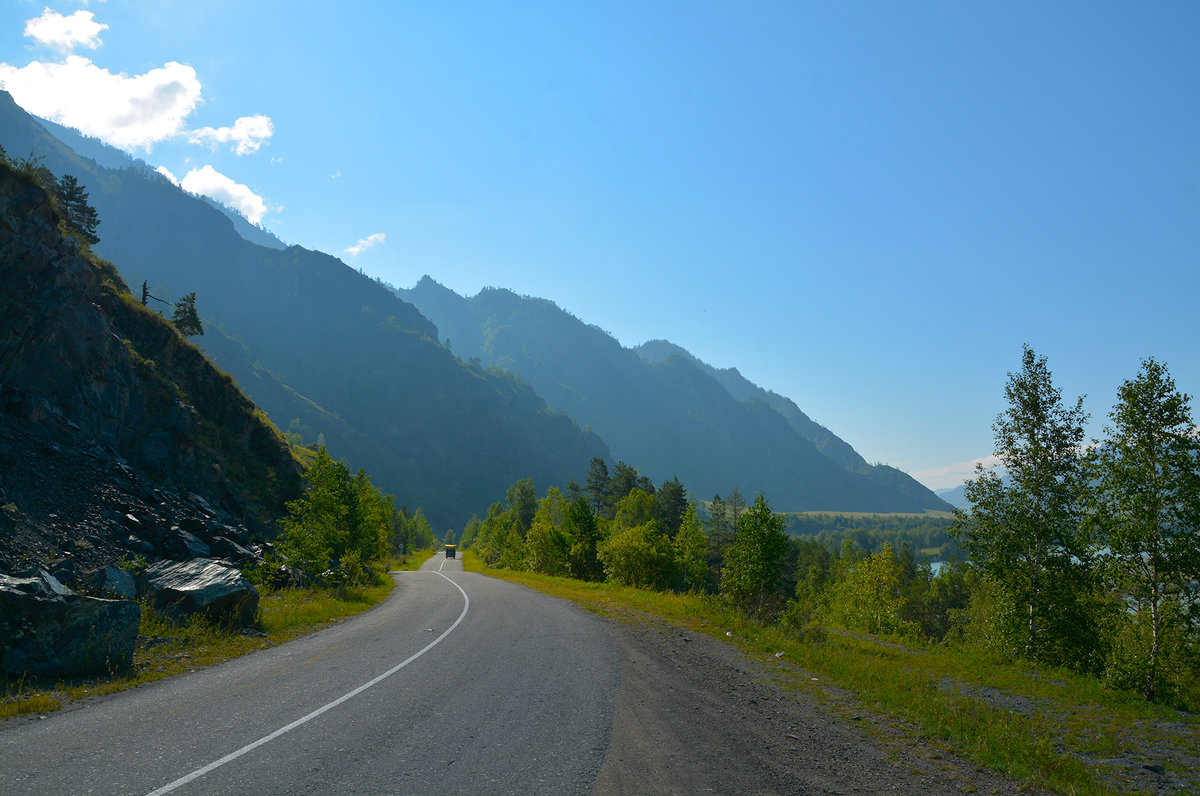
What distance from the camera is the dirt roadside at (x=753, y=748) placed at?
716 cm

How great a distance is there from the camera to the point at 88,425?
2516 centimetres

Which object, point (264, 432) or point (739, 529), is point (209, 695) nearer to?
point (739, 529)

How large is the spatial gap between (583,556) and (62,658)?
141 feet

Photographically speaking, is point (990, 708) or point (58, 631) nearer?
point (58, 631)

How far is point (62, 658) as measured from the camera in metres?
10.6

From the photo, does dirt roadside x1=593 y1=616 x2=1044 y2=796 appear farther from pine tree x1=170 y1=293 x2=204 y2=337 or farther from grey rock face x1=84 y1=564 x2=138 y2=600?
pine tree x1=170 y1=293 x2=204 y2=337

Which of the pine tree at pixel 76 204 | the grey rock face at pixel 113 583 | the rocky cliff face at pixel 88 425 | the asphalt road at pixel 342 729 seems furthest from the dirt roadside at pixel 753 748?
the pine tree at pixel 76 204

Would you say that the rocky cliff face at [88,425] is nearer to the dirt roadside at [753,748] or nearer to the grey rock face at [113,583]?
the grey rock face at [113,583]

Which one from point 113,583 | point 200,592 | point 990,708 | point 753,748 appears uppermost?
point 753,748

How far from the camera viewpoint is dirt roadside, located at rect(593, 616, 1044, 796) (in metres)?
7.16

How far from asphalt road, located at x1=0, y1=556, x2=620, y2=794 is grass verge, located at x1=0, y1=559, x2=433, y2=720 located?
1.90 ft

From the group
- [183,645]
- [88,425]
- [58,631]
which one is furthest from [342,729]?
[88,425]

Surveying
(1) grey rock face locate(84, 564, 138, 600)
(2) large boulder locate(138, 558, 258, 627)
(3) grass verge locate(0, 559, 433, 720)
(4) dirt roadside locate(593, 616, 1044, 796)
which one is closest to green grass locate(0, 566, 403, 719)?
(3) grass verge locate(0, 559, 433, 720)

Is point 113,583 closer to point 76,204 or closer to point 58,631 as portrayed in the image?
point 58,631
